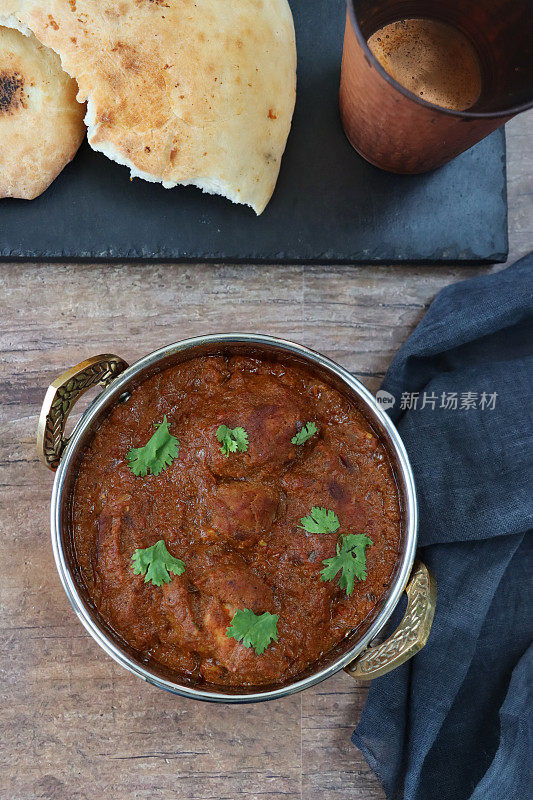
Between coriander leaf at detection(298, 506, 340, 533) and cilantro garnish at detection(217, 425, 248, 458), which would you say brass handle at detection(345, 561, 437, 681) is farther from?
cilantro garnish at detection(217, 425, 248, 458)

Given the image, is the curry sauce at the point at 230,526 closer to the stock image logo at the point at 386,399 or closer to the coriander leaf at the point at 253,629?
the coriander leaf at the point at 253,629

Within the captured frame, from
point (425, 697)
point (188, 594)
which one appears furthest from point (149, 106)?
point (425, 697)

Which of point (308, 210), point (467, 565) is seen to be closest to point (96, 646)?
point (467, 565)

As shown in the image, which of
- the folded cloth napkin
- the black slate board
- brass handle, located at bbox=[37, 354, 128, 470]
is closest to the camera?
brass handle, located at bbox=[37, 354, 128, 470]

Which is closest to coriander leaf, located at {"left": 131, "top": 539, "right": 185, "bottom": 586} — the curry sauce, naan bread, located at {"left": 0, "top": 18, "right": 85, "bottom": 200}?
the curry sauce

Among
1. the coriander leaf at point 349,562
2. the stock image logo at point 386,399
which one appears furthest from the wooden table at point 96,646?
the coriander leaf at point 349,562

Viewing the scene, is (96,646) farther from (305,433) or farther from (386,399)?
(386,399)

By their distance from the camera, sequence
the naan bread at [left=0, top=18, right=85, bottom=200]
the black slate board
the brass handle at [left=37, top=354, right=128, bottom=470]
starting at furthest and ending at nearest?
the black slate board → the naan bread at [left=0, top=18, right=85, bottom=200] → the brass handle at [left=37, top=354, right=128, bottom=470]
